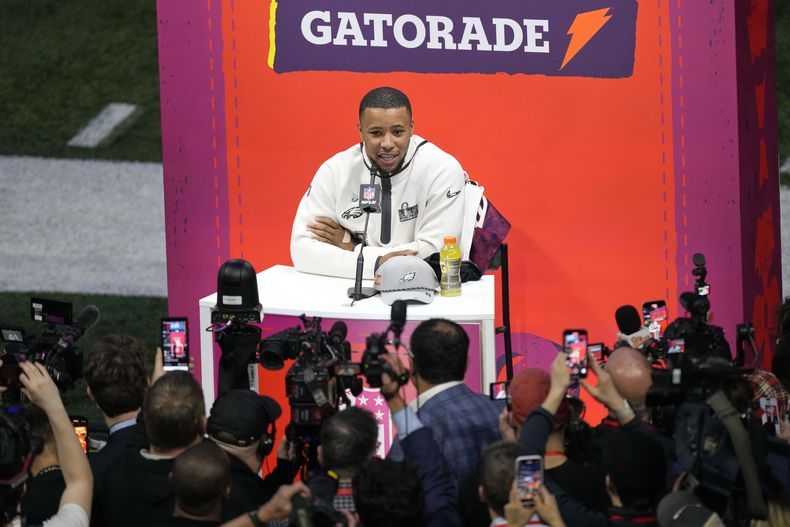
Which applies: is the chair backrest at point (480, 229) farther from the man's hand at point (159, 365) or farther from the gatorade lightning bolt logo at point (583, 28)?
the man's hand at point (159, 365)

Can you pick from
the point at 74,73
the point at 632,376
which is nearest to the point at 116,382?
the point at 632,376

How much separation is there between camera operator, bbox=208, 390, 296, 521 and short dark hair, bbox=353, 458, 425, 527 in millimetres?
564

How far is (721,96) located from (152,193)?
294 inches

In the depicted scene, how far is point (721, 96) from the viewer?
644cm

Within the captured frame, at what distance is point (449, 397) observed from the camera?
4117 millimetres

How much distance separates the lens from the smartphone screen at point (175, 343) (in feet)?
14.3

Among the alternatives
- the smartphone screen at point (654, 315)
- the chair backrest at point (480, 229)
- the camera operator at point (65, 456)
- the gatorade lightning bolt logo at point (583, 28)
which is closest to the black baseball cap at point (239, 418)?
the camera operator at point (65, 456)

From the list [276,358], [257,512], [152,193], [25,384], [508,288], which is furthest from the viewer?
[152,193]

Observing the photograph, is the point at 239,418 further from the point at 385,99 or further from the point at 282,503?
the point at 385,99

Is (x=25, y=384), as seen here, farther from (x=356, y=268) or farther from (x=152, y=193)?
(x=152, y=193)

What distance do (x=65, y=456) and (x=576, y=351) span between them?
1.48 meters

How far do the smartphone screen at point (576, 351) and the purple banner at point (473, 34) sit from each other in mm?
2768

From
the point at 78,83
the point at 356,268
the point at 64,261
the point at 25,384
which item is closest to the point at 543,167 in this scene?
the point at 356,268

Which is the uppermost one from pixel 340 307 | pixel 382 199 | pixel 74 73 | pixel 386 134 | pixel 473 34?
pixel 74 73
